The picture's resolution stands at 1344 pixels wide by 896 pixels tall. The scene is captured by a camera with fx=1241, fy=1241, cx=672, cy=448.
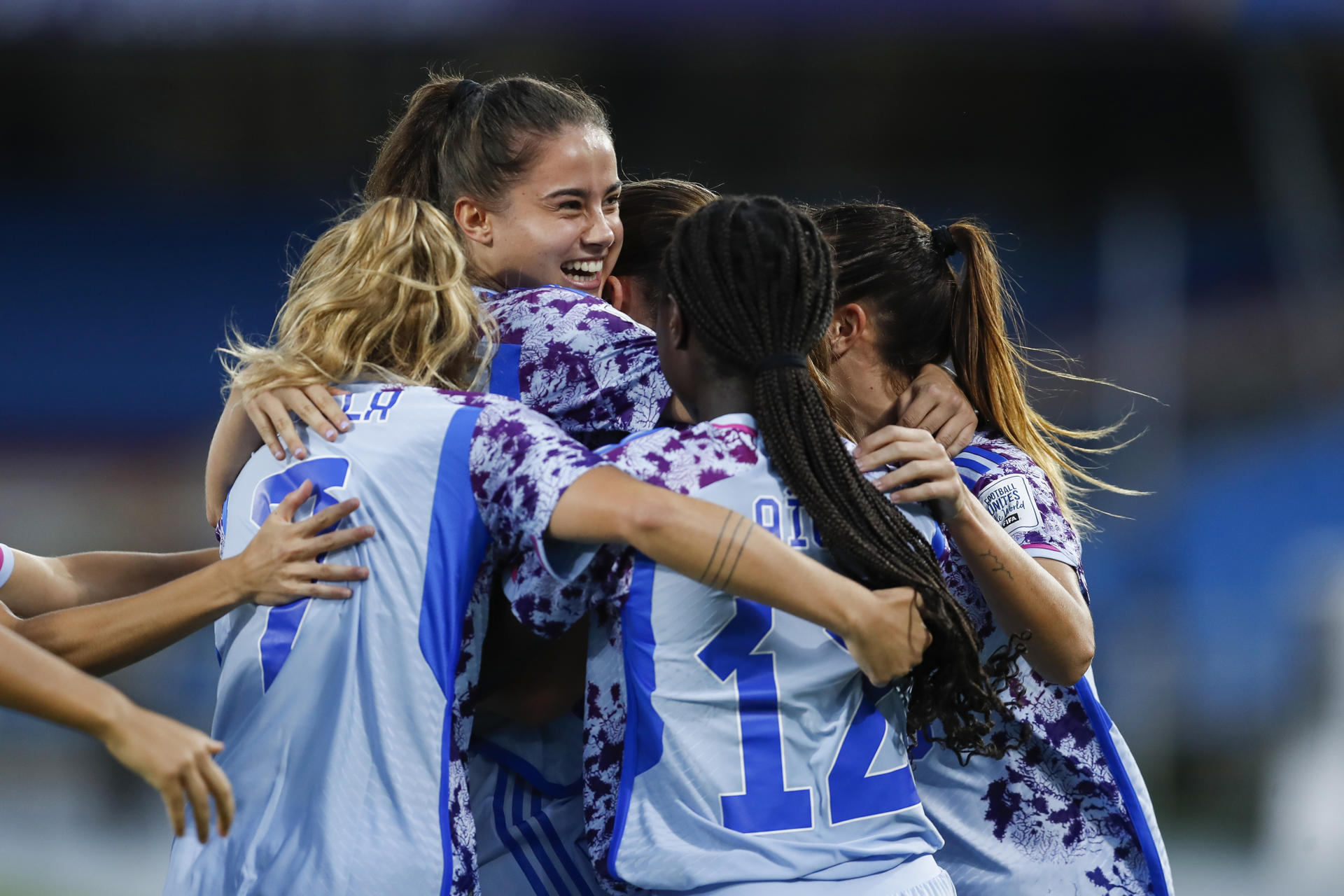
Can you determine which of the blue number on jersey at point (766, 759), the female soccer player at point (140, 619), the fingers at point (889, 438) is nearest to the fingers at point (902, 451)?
the fingers at point (889, 438)

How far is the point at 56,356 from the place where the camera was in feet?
→ 30.4

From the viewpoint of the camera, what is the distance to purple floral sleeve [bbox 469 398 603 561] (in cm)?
164

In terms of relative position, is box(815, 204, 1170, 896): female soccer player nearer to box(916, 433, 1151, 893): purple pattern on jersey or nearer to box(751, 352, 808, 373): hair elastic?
box(916, 433, 1151, 893): purple pattern on jersey

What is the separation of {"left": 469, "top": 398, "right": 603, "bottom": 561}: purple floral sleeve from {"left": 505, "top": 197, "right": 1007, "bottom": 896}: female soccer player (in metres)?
0.09

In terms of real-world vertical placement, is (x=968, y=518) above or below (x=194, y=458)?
above

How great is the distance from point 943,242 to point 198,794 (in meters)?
1.71

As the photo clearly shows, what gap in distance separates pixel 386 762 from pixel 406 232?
0.82 meters

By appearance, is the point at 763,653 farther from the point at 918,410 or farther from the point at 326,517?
the point at 918,410

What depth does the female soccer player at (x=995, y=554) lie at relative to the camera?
1908 millimetres

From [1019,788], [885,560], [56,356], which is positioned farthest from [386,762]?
[56,356]

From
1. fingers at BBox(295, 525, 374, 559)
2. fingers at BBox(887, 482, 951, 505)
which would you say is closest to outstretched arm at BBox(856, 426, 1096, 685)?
fingers at BBox(887, 482, 951, 505)

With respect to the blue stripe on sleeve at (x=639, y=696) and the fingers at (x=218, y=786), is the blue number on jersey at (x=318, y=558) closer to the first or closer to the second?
the fingers at (x=218, y=786)

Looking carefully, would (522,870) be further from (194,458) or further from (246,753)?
(194,458)

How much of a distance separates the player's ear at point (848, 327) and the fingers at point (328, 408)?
100cm
